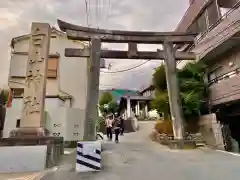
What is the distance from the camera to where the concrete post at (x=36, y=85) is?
8.83 m

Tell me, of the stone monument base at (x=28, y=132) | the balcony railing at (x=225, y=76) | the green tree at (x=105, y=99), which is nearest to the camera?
the stone monument base at (x=28, y=132)

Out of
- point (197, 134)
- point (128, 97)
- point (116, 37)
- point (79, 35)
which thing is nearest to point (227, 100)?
point (197, 134)

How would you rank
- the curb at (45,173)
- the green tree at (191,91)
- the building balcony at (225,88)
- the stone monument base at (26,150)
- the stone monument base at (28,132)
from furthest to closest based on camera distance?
1. the green tree at (191,91)
2. the building balcony at (225,88)
3. the stone monument base at (28,132)
4. the stone monument base at (26,150)
5. the curb at (45,173)

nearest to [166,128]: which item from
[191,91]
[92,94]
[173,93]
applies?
[191,91]

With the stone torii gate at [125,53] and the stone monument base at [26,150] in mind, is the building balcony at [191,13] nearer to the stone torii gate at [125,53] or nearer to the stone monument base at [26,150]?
the stone torii gate at [125,53]

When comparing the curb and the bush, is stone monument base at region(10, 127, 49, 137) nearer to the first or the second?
the curb

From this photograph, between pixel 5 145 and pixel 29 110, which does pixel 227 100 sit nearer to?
pixel 29 110

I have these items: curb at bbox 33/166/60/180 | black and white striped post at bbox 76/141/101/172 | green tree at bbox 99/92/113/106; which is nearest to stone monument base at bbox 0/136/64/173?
curb at bbox 33/166/60/180

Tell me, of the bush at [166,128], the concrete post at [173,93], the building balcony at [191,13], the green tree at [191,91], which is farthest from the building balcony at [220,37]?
the bush at [166,128]

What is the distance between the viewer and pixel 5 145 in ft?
26.0

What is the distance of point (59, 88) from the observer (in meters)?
19.1

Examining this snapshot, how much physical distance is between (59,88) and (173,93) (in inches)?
380

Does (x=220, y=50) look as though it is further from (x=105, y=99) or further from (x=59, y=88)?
(x=105, y=99)

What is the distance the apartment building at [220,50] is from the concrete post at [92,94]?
7071 millimetres
